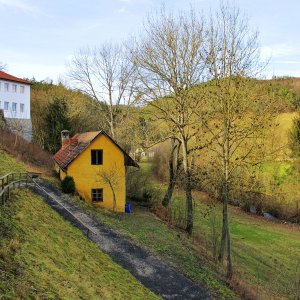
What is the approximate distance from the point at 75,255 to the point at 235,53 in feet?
36.9

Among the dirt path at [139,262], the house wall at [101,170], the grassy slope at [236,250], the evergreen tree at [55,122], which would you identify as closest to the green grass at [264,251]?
the grassy slope at [236,250]

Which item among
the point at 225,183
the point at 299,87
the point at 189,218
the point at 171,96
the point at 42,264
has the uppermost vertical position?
the point at 299,87

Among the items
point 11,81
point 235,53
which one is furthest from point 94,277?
point 11,81

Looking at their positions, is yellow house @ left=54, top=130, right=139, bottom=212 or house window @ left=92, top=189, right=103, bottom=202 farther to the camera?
house window @ left=92, top=189, right=103, bottom=202

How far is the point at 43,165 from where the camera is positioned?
39.2m

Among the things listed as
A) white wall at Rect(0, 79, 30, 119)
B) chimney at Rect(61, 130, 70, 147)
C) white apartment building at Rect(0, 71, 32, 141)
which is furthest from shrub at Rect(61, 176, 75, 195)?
white wall at Rect(0, 79, 30, 119)

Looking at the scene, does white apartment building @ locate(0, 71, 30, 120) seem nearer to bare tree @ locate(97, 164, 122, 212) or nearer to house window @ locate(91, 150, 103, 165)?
house window @ locate(91, 150, 103, 165)

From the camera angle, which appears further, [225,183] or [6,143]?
[6,143]

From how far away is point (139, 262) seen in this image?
1652 centimetres

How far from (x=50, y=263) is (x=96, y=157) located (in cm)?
1807

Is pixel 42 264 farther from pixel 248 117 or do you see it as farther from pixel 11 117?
pixel 11 117

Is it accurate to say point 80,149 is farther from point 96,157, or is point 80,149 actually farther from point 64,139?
point 64,139

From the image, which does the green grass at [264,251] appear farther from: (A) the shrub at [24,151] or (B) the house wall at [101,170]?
(A) the shrub at [24,151]

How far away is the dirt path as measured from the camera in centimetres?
1429
